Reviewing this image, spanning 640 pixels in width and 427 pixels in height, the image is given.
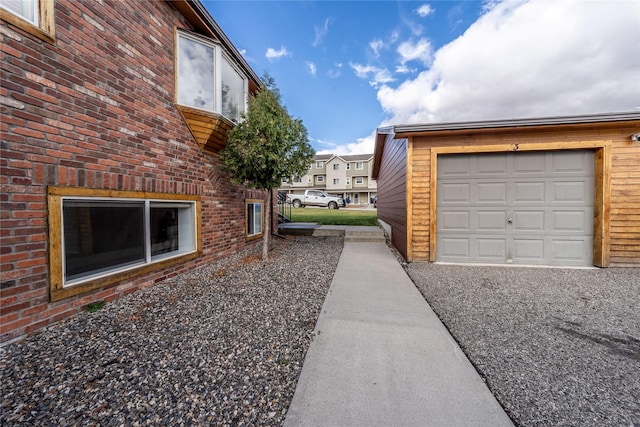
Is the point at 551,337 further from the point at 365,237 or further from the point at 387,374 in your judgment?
the point at 365,237

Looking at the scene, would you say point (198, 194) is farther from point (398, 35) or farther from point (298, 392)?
point (398, 35)

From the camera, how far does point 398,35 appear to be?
11.0 metres

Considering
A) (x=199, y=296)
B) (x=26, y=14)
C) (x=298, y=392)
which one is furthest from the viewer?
(x=199, y=296)

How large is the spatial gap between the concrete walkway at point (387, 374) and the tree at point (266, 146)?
115 inches

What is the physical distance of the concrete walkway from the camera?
5.10 feet

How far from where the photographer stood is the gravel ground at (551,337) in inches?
65.6

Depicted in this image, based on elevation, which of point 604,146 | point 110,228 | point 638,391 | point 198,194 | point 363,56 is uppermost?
point 363,56

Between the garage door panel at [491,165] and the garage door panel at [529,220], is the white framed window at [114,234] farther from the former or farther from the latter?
the garage door panel at [529,220]

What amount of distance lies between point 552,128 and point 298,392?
688cm

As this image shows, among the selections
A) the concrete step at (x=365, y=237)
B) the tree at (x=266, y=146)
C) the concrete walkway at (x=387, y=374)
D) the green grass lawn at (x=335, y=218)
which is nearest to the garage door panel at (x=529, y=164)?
the concrete step at (x=365, y=237)

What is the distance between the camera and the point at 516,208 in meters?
5.28

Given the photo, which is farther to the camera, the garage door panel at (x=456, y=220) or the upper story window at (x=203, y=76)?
the garage door panel at (x=456, y=220)

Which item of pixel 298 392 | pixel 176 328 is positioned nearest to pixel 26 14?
pixel 176 328

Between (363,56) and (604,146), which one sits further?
(363,56)
